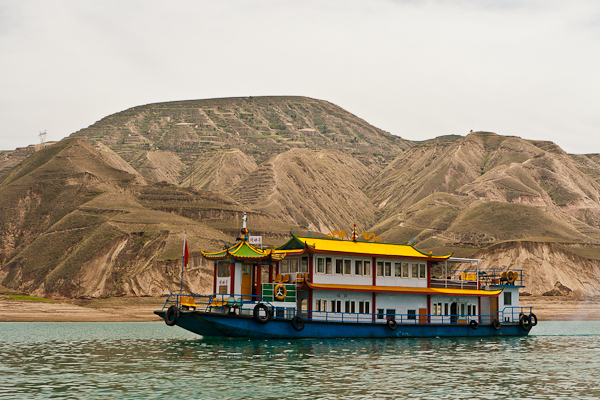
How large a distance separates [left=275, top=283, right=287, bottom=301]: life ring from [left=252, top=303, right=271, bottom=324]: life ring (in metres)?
2.35

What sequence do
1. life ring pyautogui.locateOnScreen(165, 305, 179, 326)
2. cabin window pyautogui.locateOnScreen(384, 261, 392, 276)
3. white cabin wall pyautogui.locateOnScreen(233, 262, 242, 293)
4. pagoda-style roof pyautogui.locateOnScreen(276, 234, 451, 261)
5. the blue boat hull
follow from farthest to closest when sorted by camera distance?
1. cabin window pyautogui.locateOnScreen(384, 261, 392, 276)
2. pagoda-style roof pyautogui.locateOnScreen(276, 234, 451, 261)
3. white cabin wall pyautogui.locateOnScreen(233, 262, 242, 293)
4. life ring pyautogui.locateOnScreen(165, 305, 179, 326)
5. the blue boat hull

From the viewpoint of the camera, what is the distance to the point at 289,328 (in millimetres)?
46812

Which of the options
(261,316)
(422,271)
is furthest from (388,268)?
(261,316)

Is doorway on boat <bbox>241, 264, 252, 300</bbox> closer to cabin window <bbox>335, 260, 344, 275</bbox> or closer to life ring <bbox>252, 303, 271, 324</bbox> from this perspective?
life ring <bbox>252, 303, 271, 324</bbox>

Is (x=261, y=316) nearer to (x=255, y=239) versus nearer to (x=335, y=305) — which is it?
(x=255, y=239)

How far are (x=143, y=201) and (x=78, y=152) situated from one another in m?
30.3

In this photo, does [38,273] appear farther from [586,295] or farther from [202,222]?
[586,295]

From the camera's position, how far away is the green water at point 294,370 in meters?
27.2

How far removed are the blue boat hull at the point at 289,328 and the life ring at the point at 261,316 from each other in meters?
0.40

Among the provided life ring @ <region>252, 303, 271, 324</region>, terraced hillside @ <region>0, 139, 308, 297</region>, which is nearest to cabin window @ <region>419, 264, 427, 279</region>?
life ring @ <region>252, 303, 271, 324</region>

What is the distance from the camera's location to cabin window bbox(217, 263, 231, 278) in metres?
49.1

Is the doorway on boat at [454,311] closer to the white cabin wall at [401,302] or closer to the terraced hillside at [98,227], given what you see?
the white cabin wall at [401,302]

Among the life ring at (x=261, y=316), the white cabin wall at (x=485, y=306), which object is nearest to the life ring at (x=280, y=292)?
the life ring at (x=261, y=316)

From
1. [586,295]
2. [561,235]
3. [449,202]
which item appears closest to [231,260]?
[586,295]
